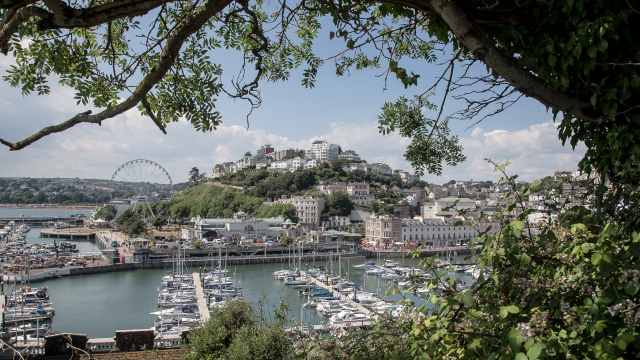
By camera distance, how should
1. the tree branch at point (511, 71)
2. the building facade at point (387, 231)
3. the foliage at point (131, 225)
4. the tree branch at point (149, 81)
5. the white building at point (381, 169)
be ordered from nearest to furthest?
1. the tree branch at point (511, 71)
2. the tree branch at point (149, 81)
3. the foliage at point (131, 225)
4. the building facade at point (387, 231)
5. the white building at point (381, 169)

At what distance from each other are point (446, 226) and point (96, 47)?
35.9m

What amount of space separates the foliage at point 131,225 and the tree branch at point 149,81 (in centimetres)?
3427

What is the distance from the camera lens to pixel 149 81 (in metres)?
1.77

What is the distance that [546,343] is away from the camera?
104 cm

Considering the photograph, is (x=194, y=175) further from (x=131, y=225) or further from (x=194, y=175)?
(x=131, y=225)

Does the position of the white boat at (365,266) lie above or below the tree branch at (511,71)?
below

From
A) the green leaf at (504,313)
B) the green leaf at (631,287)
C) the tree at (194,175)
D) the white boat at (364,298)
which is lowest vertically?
the white boat at (364,298)

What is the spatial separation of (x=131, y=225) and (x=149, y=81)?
115ft

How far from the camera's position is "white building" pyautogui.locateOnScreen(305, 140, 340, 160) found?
2891 inches

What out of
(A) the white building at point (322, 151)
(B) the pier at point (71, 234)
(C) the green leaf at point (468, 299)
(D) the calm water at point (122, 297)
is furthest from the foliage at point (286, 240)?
(A) the white building at point (322, 151)

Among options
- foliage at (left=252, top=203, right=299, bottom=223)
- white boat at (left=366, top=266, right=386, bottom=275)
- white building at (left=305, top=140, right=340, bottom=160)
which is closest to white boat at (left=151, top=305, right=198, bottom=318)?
white boat at (left=366, top=266, right=386, bottom=275)

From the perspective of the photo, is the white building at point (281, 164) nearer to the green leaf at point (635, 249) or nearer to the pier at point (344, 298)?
the pier at point (344, 298)

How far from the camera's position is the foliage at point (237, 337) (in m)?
3.58

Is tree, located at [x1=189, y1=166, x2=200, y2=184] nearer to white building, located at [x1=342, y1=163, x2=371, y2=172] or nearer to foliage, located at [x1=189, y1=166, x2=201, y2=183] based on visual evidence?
foliage, located at [x1=189, y1=166, x2=201, y2=183]
